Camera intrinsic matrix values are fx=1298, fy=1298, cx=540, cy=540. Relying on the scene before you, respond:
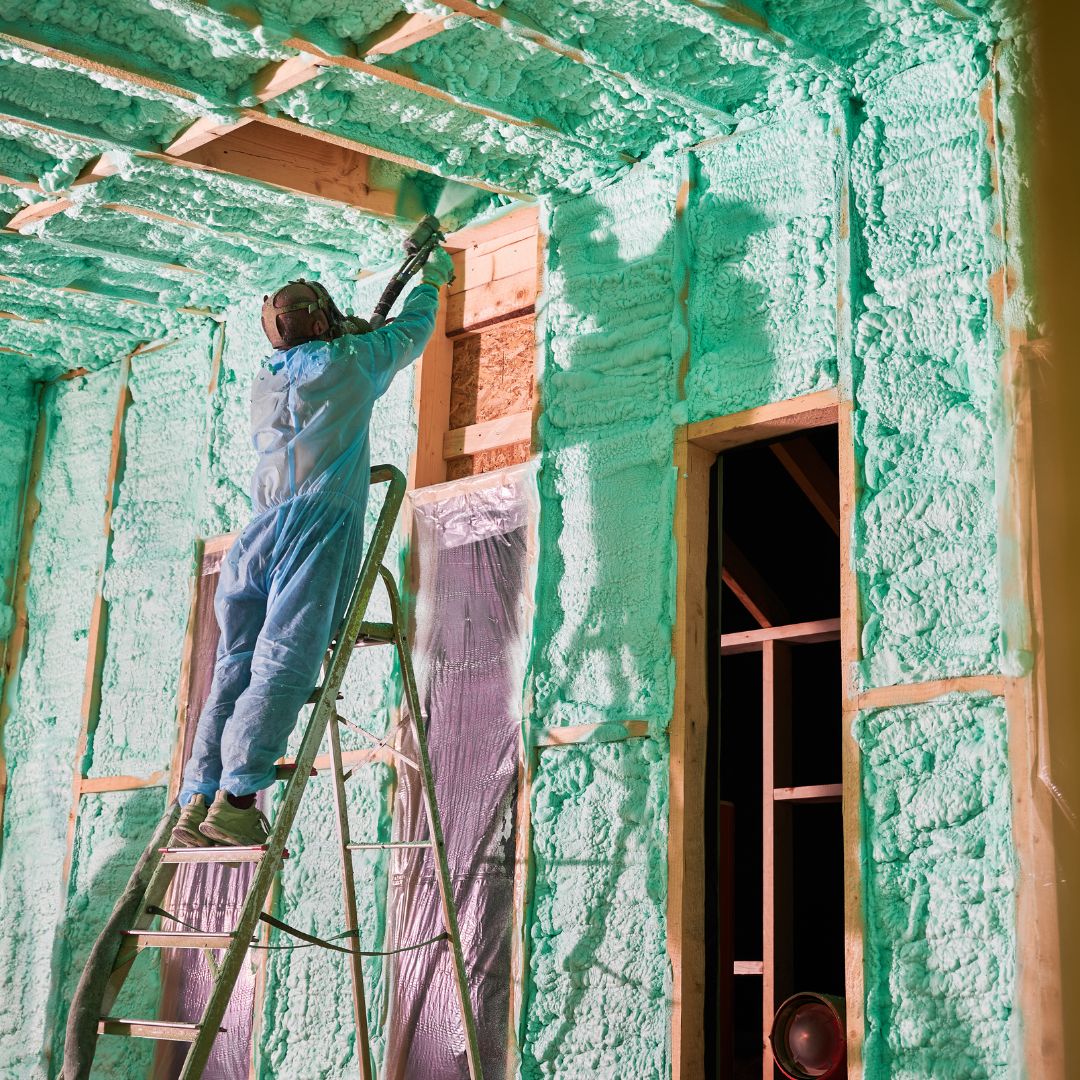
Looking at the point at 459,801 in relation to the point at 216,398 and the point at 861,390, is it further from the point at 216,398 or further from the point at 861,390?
the point at 216,398

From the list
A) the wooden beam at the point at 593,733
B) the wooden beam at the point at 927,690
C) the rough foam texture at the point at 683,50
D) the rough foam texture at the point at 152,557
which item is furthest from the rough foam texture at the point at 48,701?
the wooden beam at the point at 927,690

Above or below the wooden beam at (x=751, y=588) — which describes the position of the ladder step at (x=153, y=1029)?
below

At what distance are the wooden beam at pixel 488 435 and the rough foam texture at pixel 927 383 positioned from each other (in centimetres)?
121

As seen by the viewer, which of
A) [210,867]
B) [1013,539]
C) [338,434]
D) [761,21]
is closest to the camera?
[1013,539]

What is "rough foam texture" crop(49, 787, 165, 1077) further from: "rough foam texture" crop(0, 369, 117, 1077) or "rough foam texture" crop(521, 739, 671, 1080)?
"rough foam texture" crop(521, 739, 671, 1080)

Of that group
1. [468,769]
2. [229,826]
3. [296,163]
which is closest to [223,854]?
[229,826]

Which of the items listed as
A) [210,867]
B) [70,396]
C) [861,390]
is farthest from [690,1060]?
[70,396]

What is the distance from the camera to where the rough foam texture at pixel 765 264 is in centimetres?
316

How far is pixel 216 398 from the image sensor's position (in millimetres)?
4918

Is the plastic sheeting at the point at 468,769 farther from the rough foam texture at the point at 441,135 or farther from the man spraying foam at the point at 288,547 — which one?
the rough foam texture at the point at 441,135

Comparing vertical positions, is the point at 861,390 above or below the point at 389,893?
above

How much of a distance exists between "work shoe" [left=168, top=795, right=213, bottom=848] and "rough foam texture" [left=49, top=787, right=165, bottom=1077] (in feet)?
5.85

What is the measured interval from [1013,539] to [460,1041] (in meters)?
1.96

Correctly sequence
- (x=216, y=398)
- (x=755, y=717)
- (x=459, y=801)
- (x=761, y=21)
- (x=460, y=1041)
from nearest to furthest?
(x=761, y=21) < (x=460, y=1041) < (x=459, y=801) < (x=216, y=398) < (x=755, y=717)
